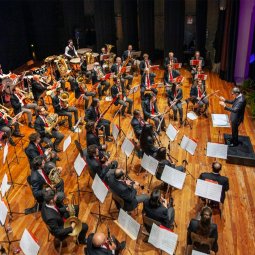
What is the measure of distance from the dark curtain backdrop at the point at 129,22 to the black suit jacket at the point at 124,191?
1143 centimetres

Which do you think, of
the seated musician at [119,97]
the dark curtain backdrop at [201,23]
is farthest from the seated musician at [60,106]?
the dark curtain backdrop at [201,23]

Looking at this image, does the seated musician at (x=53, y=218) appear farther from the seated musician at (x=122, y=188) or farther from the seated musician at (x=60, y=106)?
the seated musician at (x=60, y=106)

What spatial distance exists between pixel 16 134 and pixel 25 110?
2.57 ft

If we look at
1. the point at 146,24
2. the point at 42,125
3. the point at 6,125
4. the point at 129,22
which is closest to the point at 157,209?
the point at 42,125

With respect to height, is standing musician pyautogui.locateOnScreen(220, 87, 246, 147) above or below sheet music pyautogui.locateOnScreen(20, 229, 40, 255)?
above

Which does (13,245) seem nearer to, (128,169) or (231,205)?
(128,169)

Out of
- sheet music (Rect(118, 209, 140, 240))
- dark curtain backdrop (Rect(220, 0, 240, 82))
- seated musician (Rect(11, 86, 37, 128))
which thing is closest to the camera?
sheet music (Rect(118, 209, 140, 240))

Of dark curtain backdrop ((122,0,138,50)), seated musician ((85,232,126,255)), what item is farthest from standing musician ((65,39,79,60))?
seated musician ((85,232,126,255))

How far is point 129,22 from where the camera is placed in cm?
1584

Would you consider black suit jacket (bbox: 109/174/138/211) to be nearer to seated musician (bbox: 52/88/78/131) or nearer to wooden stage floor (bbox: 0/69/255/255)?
wooden stage floor (bbox: 0/69/255/255)

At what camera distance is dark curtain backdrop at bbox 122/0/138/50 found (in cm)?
1554

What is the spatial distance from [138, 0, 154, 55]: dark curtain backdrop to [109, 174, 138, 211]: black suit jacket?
11294 millimetres

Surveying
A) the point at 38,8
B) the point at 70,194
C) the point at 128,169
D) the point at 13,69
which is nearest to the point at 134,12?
the point at 38,8

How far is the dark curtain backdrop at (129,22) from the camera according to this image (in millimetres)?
15541
